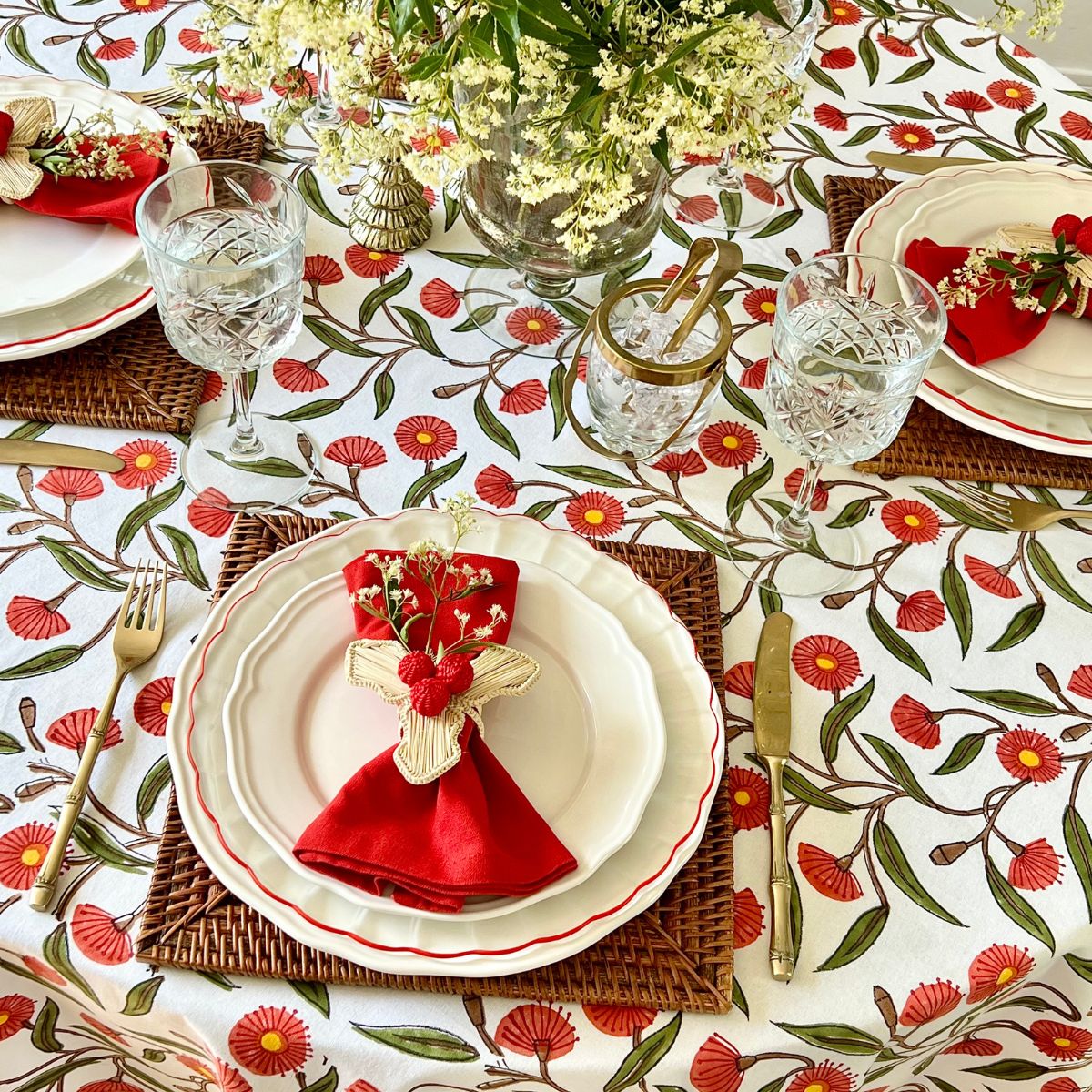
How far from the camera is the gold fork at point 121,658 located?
2.46 feet

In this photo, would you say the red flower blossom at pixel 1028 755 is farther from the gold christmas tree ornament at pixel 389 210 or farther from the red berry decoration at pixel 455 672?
the gold christmas tree ornament at pixel 389 210

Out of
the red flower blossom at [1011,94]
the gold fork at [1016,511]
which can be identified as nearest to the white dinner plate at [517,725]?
the gold fork at [1016,511]

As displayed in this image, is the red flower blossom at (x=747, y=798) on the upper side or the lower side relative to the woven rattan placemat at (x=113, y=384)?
lower

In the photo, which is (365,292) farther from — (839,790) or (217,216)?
(839,790)

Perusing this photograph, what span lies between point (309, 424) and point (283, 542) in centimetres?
16

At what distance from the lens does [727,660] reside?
0.93 m

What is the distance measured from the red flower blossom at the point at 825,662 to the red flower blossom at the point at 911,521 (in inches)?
A: 5.8

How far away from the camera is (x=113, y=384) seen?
1.02m

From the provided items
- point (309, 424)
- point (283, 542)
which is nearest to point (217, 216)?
point (309, 424)

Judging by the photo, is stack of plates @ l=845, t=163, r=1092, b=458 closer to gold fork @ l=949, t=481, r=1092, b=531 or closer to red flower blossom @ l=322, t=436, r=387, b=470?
gold fork @ l=949, t=481, r=1092, b=531

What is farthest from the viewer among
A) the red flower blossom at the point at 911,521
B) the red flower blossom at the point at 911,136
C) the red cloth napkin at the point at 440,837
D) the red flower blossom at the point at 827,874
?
the red flower blossom at the point at 911,136

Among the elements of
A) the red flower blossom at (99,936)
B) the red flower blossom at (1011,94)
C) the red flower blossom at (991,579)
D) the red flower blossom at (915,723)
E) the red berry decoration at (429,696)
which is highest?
the red flower blossom at (1011,94)

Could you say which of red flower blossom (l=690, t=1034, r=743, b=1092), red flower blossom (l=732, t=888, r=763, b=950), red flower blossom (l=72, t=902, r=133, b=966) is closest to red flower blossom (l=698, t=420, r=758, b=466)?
red flower blossom (l=732, t=888, r=763, b=950)

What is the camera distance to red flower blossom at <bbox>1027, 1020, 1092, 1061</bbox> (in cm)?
94
